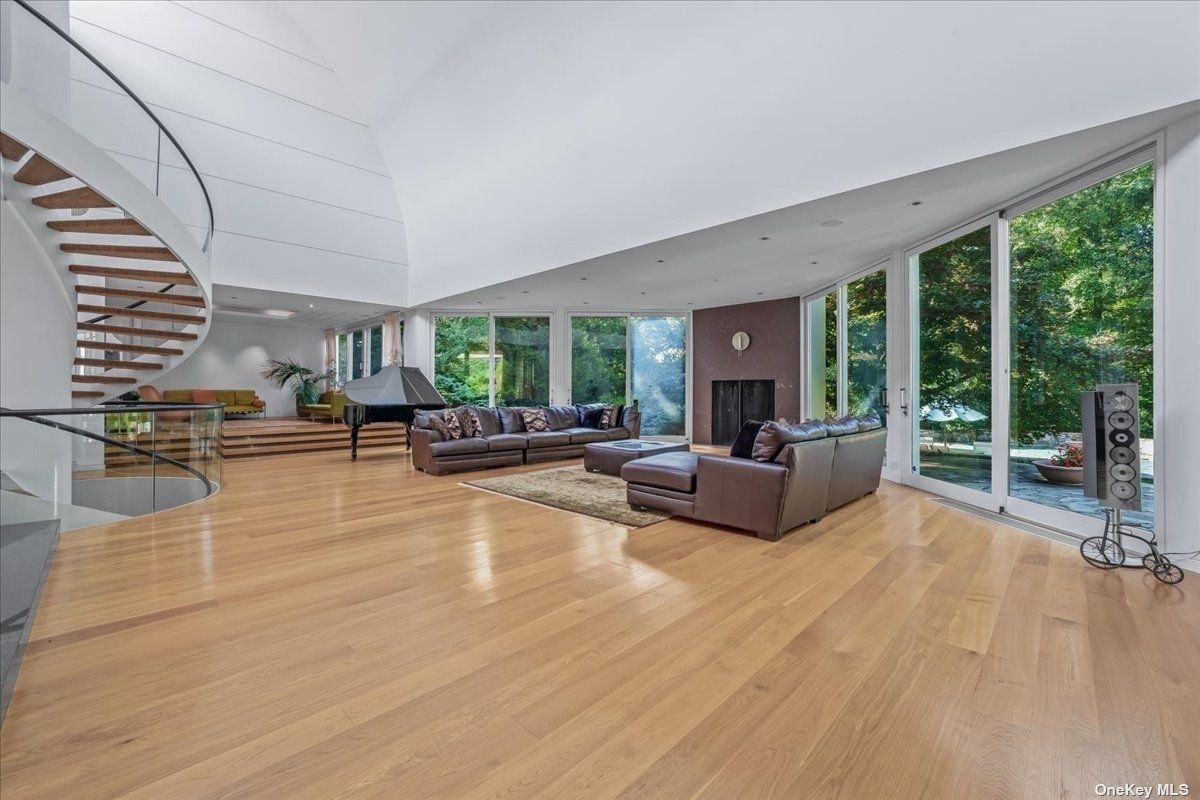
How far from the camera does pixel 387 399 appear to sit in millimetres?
8320

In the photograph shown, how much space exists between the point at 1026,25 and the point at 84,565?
6.50m

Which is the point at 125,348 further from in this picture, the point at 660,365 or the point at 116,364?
the point at 660,365

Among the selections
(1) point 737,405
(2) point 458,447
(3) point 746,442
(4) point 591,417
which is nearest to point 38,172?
(2) point 458,447

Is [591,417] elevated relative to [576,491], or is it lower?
elevated

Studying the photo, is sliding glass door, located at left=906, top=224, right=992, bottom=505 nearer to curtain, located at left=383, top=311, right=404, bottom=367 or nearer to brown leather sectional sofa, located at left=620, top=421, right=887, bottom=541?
brown leather sectional sofa, located at left=620, top=421, right=887, bottom=541

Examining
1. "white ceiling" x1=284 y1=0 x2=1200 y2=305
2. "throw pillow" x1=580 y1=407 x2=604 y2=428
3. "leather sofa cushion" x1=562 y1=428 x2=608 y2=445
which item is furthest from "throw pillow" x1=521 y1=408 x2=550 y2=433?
"white ceiling" x1=284 y1=0 x2=1200 y2=305

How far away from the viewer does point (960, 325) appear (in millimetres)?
4977

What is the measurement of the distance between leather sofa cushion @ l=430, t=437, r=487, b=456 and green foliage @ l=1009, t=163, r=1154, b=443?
18.6 ft

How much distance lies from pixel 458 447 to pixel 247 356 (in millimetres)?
9037

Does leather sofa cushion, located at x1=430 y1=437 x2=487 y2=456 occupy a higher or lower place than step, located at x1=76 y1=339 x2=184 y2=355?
lower

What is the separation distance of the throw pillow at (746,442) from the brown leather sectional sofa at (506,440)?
3.80 m

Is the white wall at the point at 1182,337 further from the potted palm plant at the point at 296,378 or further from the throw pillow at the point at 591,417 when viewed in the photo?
the potted palm plant at the point at 296,378

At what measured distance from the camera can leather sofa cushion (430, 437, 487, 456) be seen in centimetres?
648

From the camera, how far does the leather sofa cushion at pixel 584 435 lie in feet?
25.6
